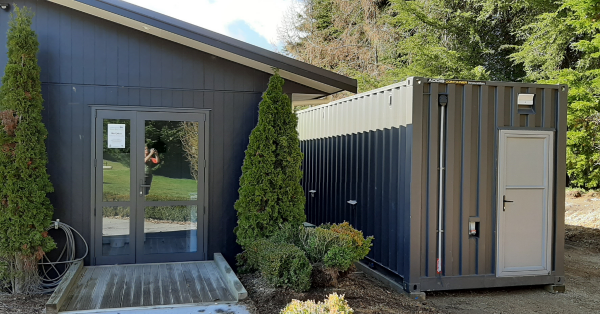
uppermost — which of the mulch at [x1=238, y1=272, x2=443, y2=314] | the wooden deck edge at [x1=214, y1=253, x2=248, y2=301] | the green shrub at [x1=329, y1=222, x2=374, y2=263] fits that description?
Result: the green shrub at [x1=329, y1=222, x2=374, y2=263]

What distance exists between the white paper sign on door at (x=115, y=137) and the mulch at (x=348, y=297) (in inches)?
91.5

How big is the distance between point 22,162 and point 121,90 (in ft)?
4.88

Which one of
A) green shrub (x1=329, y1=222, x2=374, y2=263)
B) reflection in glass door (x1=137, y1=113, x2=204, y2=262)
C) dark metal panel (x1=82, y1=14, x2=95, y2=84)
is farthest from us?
reflection in glass door (x1=137, y1=113, x2=204, y2=262)

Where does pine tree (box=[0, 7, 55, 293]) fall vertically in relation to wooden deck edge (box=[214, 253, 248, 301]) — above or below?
above

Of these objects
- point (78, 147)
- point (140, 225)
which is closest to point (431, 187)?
point (140, 225)

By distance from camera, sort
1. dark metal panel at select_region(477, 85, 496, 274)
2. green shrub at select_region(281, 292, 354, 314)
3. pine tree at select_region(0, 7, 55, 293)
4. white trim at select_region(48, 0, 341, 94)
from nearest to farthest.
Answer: green shrub at select_region(281, 292, 354, 314) < pine tree at select_region(0, 7, 55, 293) < dark metal panel at select_region(477, 85, 496, 274) < white trim at select_region(48, 0, 341, 94)

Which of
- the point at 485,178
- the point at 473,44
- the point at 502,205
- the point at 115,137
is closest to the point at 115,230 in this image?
the point at 115,137

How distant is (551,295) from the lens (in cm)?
601

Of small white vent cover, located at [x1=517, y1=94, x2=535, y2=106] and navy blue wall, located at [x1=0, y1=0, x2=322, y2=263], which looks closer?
small white vent cover, located at [x1=517, y1=94, x2=535, y2=106]

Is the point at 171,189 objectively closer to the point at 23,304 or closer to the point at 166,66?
the point at 166,66

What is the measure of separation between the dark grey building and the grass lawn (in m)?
0.01

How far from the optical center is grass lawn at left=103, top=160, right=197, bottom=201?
618 centimetres

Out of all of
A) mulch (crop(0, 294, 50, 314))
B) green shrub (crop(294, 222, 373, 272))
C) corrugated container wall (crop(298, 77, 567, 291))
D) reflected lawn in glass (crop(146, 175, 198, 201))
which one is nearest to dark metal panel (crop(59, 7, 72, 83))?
reflected lawn in glass (crop(146, 175, 198, 201))

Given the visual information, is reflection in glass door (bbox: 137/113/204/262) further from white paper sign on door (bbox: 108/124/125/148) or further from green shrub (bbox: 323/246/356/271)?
green shrub (bbox: 323/246/356/271)
